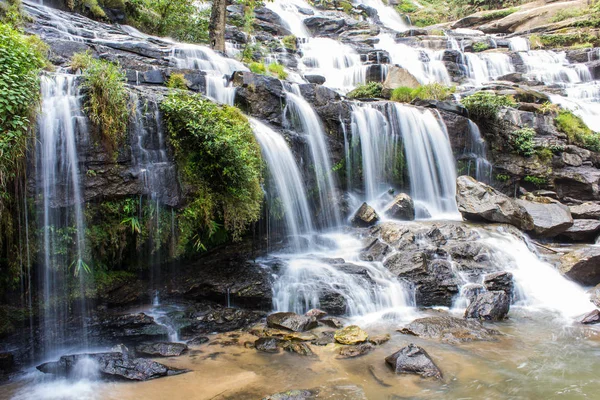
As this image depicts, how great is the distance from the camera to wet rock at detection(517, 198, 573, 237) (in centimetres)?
1021

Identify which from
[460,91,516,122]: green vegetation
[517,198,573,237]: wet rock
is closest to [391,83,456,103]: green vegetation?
[460,91,516,122]: green vegetation

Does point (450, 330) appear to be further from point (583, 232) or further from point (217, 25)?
point (217, 25)

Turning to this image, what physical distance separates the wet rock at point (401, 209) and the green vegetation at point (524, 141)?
540cm

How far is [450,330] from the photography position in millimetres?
6000

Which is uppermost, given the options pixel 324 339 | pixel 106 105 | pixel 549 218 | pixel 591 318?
pixel 106 105

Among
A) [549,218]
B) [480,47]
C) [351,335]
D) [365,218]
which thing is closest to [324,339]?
[351,335]

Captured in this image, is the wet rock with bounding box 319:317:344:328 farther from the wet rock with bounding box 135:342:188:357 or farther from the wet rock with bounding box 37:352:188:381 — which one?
the wet rock with bounding box 37:352:188:381

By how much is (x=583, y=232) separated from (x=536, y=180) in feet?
11.4

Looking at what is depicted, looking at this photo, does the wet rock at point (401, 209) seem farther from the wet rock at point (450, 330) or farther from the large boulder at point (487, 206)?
the wet rock at point (450, 330)

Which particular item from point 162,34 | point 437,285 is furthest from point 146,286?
point 162,34

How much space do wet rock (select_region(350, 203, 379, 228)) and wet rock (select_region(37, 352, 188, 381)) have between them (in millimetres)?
6493

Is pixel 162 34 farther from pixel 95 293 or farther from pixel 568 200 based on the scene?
pixel 568 200

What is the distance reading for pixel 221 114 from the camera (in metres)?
7.57

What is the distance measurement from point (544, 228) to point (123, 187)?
1002cm
